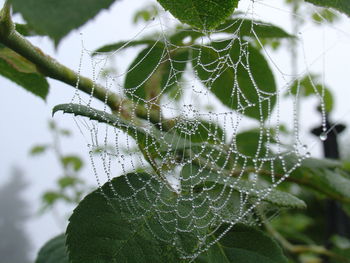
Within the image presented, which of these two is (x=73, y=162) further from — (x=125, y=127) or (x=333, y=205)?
(x=125, y=127)

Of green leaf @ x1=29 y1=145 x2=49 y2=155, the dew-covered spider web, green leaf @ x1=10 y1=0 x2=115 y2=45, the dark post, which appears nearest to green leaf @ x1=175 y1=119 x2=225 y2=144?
the dew-covered spider web

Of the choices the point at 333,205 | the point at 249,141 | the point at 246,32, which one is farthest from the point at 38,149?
the point at 246,32

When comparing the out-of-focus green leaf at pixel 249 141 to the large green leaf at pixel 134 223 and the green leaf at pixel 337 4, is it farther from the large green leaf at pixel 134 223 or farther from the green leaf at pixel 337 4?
the green leaf at pixel 337 4

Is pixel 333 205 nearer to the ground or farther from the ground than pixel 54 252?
nearer to the ground

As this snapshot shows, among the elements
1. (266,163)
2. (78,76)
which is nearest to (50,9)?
(78,76)

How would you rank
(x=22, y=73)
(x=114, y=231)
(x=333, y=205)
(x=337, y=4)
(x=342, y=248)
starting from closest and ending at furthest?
(x=337, y=4)
(x=114, y=231)
(x=22, y=73)
(x=342, y=248)
(x=333, y=205)

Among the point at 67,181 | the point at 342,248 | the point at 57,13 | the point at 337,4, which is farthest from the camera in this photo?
the point at 67,181

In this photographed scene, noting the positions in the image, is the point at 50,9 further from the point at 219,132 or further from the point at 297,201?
the point at 219,132

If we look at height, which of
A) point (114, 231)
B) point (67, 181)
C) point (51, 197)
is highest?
point (114, 231)
